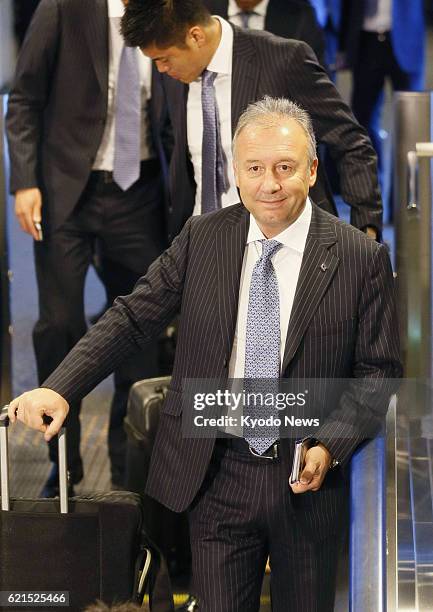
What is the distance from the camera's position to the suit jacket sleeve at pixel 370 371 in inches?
123

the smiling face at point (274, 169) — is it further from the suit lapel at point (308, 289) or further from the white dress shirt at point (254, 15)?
the white dress shirt at point (254, 15)

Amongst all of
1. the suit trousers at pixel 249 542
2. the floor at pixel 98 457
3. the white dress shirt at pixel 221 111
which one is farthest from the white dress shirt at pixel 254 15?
the suit trousers at pixel 249 542

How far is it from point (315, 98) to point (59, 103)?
1.01 m

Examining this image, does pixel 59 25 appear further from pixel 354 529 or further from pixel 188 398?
pixel 354 529

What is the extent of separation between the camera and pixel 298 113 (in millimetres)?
3170

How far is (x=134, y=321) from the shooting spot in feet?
10.7

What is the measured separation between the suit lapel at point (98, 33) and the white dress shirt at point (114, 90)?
0.8 inches

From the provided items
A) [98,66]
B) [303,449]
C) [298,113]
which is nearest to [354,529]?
[303,449]

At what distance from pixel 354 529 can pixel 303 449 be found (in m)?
0.23

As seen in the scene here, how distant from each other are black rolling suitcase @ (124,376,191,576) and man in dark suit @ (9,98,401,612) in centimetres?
91

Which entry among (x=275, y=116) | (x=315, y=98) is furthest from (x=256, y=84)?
(x=275, y=116)

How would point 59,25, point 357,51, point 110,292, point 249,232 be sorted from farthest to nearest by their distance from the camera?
point 357,51 → point 110,292 → point 59,25 → point 249,232

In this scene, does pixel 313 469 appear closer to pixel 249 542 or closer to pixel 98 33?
pixel 249 542

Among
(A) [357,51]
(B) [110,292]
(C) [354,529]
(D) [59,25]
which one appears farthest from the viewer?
(A) [357,51]
